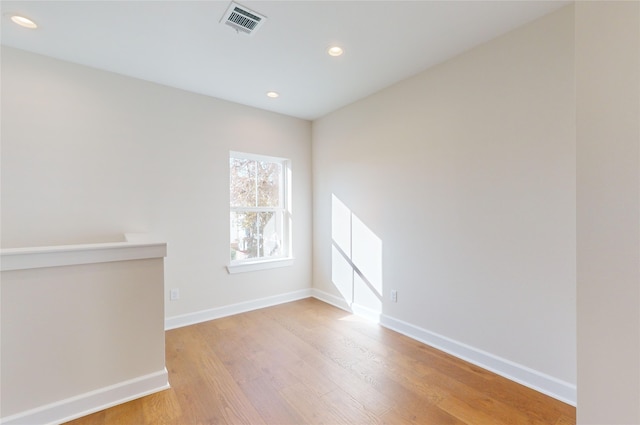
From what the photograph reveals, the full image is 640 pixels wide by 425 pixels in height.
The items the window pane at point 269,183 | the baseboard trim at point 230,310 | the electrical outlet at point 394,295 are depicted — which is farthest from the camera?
the window pane at point 269,183

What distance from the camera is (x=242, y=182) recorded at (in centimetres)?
364

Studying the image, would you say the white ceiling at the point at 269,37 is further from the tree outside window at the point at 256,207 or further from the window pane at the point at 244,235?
the window pane at the point at 244,235

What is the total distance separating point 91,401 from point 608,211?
2780 millimetres

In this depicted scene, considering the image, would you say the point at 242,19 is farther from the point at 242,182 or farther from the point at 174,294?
the point at 174,294

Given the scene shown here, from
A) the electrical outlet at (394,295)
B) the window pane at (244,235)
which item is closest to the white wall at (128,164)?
the window pane at (244,235)

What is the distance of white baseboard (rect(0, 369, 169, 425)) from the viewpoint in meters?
1.58

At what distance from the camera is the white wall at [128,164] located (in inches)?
92.3

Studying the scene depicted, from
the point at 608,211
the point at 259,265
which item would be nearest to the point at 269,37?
the point at 608,211

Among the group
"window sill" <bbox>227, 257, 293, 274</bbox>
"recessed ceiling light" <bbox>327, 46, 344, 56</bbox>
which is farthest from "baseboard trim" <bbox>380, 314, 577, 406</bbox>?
"recessed ceiling light" <bbox>327, 46, 344, 56</bbox>

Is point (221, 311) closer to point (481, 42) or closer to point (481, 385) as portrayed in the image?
point (481, 385)

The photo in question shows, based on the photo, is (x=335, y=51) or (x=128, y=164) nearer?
(x=335, y=51)

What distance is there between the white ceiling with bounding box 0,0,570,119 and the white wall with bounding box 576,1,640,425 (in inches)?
48.9

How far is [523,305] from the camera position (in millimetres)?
2043

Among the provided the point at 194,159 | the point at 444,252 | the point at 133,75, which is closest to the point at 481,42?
the point at 444,252
